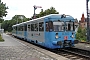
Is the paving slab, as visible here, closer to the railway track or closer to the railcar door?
the railcar door

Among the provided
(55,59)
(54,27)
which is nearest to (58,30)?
(54,27)

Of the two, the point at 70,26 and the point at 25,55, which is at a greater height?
the point at 70,26

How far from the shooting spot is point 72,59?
1399cm

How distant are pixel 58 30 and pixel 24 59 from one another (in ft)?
20.1

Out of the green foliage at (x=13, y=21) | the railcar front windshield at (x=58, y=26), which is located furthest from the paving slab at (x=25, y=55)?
the green foliage at (x=13, y=21)

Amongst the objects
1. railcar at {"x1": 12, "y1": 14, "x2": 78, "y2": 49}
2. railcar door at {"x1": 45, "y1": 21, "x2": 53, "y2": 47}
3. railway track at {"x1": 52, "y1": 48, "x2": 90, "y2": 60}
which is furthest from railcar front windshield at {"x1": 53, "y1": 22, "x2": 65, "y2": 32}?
railway track at {"x1": 52, "y1": 48, "x2": 90, "y2": 60}

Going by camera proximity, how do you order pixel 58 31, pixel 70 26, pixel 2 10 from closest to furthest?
1. pixel 58 31
2. pixel 70 26
3. pixel 2 10

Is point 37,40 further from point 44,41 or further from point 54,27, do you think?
point 54,27

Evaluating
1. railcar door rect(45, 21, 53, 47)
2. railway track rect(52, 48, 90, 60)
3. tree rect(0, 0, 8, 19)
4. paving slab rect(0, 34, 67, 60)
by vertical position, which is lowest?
railway track rect(52, 48, 90, 60)

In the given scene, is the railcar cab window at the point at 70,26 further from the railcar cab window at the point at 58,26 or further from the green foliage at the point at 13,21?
the green foliage at the point at 13,21

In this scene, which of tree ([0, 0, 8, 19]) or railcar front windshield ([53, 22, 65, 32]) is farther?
tree ([0, 0, 8, 19])

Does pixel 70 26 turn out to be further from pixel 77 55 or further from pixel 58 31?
pixel 77 55

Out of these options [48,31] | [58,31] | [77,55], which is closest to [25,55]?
[77,55]

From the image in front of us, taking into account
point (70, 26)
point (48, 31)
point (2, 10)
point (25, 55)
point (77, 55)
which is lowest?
point (77, 55)
